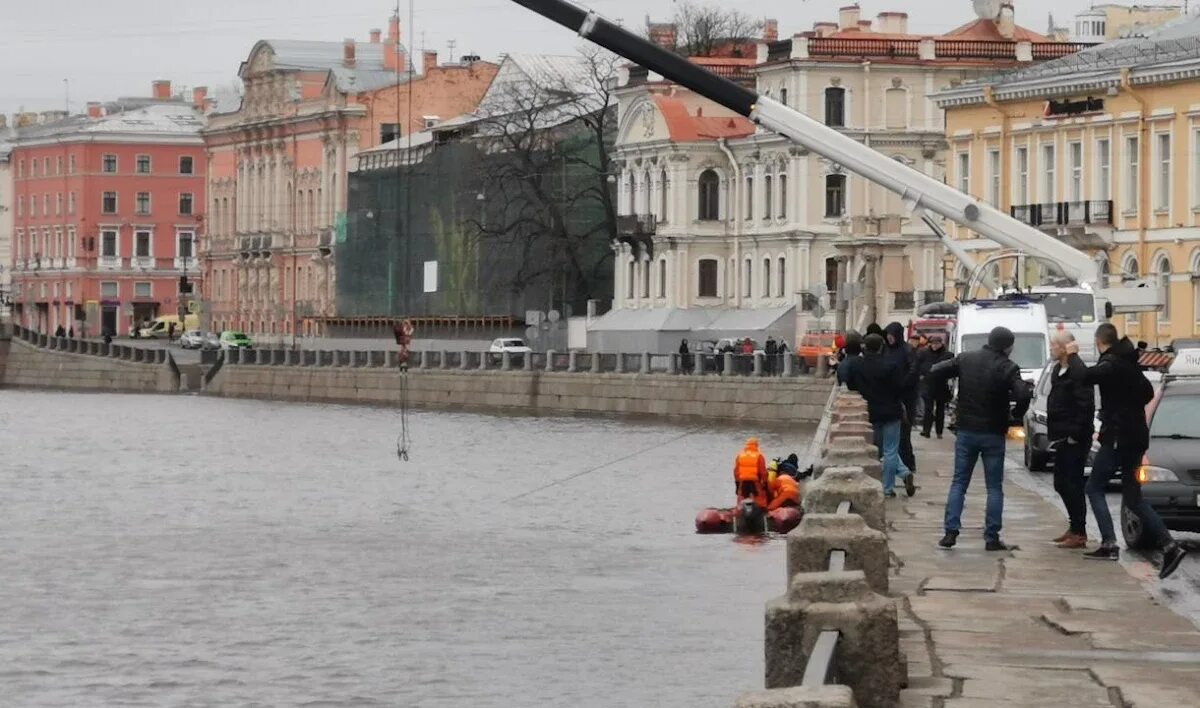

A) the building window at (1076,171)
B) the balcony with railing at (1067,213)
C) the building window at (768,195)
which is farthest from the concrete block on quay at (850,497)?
the building window at (768,195)

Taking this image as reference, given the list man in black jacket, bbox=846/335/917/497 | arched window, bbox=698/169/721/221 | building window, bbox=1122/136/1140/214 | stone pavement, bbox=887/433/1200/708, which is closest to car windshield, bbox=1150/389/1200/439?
stone pavement, bbox=887/433/1200/708

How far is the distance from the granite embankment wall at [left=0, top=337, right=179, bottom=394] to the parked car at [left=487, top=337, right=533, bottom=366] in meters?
13.2

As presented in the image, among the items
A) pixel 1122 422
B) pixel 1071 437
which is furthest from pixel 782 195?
pixel 1122 422

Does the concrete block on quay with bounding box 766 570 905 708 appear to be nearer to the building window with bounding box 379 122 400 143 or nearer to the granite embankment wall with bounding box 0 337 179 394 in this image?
the granite embankment wall with bounding box 0 337 179 394

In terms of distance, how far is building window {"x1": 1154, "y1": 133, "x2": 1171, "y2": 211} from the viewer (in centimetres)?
6406

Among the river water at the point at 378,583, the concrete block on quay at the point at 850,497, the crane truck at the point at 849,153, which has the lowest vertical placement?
the river water at the point at 378,583

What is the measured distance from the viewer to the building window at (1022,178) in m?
71.1

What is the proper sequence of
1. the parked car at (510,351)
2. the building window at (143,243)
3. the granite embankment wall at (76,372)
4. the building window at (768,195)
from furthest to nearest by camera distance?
the building window at (143,243) → the granite embankment wall at (76,372) → the building window at (768,195) → the parked car at (510,351)

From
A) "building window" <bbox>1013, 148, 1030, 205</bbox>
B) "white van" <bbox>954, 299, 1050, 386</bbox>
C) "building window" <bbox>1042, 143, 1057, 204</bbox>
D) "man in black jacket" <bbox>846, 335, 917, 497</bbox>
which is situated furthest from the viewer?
"building window" <bbox>1013, 148, 1030, 205</bbox>

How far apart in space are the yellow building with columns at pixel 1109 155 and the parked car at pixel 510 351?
1465 cm

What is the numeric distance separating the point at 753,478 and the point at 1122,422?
11.7 metres

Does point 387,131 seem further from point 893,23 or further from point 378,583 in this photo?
point 378,583

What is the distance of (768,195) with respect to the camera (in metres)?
91.0

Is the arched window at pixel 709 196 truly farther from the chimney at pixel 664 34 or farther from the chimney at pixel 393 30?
the chimney at pixel 393 30
